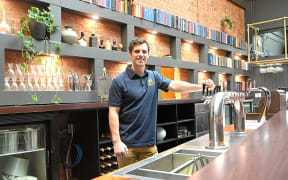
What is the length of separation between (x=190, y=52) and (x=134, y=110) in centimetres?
480

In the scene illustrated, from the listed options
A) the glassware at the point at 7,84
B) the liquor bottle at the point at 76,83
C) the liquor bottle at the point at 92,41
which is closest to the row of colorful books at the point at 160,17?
the liquor bottle at the point at 92,41

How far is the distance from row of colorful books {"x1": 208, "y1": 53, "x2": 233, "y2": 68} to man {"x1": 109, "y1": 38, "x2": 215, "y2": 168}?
4934 millimetres

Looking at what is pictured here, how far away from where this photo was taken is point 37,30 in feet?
10.6

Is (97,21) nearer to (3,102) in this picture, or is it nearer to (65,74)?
(65,74)

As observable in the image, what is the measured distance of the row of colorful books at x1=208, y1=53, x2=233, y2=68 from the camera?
702 centimetres

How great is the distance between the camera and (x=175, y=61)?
5.70 metres

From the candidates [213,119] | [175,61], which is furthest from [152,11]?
[213,119]

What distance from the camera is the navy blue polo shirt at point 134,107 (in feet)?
7.23

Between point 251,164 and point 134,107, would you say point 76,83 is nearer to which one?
point 134,107

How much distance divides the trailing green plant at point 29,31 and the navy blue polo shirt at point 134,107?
1.43m

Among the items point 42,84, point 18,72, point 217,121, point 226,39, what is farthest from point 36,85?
point 226,39

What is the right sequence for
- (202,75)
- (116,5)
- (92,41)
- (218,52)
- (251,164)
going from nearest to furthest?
(251,164)
(92,41)
(116,5)
(202,75)
(218,52)

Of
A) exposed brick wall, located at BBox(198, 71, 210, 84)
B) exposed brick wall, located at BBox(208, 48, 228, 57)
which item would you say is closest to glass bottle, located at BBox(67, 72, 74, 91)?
exposed brick wall, located at BBox(198, 71, 210, 84)

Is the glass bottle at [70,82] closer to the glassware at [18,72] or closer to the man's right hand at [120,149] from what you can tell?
the glassware at [18,72]
